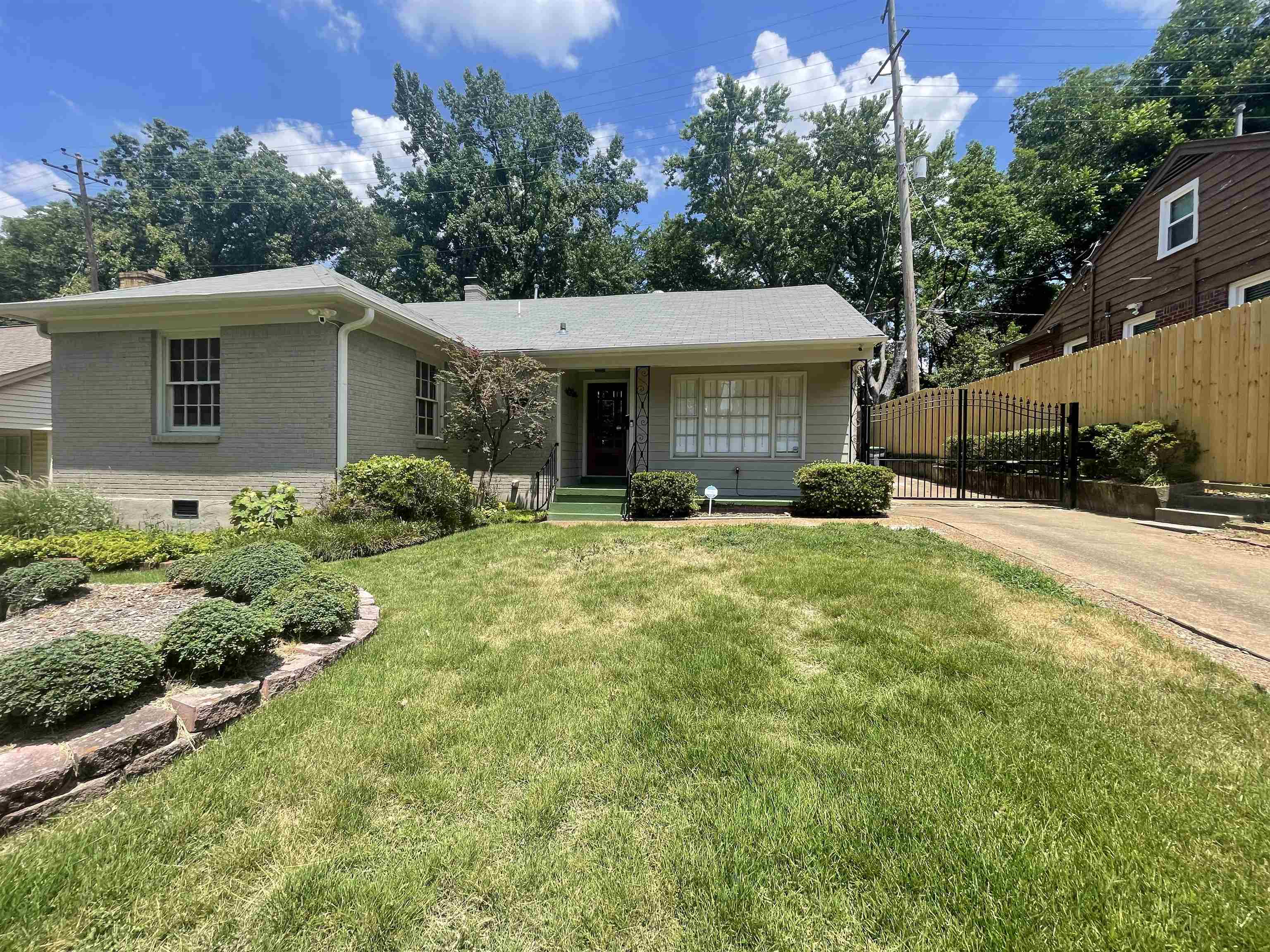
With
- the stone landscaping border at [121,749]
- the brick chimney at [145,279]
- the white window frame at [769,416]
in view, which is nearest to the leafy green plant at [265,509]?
the stone landscaping border at [121,749]

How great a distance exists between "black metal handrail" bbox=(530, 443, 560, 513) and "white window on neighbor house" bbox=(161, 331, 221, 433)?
5105mm

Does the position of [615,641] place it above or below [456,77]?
below

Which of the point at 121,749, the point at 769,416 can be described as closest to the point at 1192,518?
the point at 769,416

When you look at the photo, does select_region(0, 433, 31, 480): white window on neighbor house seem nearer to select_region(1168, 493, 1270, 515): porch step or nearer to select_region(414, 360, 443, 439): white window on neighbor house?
select_region(414, 360, 443, 439): white window on neighbor house

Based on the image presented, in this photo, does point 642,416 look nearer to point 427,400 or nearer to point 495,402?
point 495,402

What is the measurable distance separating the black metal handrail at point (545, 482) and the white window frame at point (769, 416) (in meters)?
2.30

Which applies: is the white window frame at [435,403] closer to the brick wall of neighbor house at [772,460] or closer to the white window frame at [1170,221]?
the brick wall of neighbor house at [772,460]

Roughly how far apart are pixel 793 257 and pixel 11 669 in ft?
80.0

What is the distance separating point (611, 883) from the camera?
166 cm

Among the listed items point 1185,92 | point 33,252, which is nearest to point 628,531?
point 1185,92

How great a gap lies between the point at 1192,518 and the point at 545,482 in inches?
377

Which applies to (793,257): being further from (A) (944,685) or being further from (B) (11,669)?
(B) (11,669)

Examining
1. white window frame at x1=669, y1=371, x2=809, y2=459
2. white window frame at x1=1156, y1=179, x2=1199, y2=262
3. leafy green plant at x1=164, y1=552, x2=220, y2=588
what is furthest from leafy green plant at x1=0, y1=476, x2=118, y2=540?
white window frame at x1=1156, y1=179, x2=1199, y2=262

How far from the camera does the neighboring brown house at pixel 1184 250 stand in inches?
394
